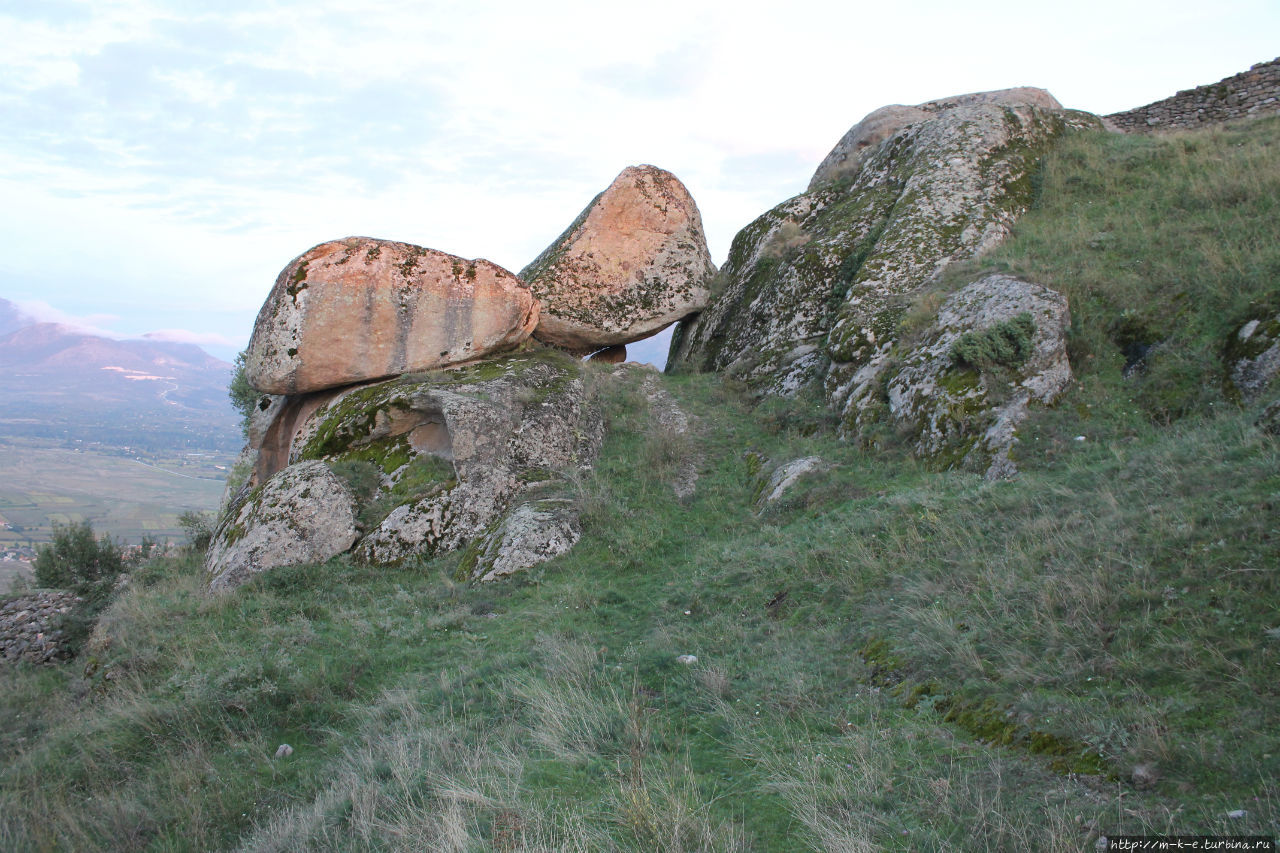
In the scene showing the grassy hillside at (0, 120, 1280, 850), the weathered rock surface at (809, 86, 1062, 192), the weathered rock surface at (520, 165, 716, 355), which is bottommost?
the grassy hillside at (0, 120, 1280, 850)

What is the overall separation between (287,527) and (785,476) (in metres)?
7.21

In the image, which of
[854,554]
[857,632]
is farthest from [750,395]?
[857,632]

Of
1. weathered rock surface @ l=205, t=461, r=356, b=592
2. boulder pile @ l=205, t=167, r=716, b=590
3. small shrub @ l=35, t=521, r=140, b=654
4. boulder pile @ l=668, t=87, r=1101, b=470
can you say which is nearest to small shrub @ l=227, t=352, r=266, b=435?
boulder pile @ l=205, t=167, r=716, b=590

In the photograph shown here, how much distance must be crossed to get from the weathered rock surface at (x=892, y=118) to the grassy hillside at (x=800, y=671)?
10479 millimetres

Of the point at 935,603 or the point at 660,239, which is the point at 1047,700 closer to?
the point at 935,603

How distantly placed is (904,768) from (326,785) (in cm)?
382

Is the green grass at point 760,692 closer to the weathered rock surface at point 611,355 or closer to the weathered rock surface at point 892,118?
the weathered rock surface at point 611,355

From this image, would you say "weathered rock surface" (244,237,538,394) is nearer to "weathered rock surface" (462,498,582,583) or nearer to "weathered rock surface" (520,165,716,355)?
"weathered rock surface" (520,165,716,355)

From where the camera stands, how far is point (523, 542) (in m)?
9.17

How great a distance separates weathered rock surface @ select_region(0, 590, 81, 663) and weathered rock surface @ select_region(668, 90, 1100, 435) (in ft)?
40.4

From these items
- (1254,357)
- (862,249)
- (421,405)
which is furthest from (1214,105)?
(421,405)

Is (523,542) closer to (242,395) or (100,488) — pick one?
(242,395)

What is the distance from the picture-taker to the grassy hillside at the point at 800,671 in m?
3.24

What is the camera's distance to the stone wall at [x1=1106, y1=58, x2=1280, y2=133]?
54.6 feet
